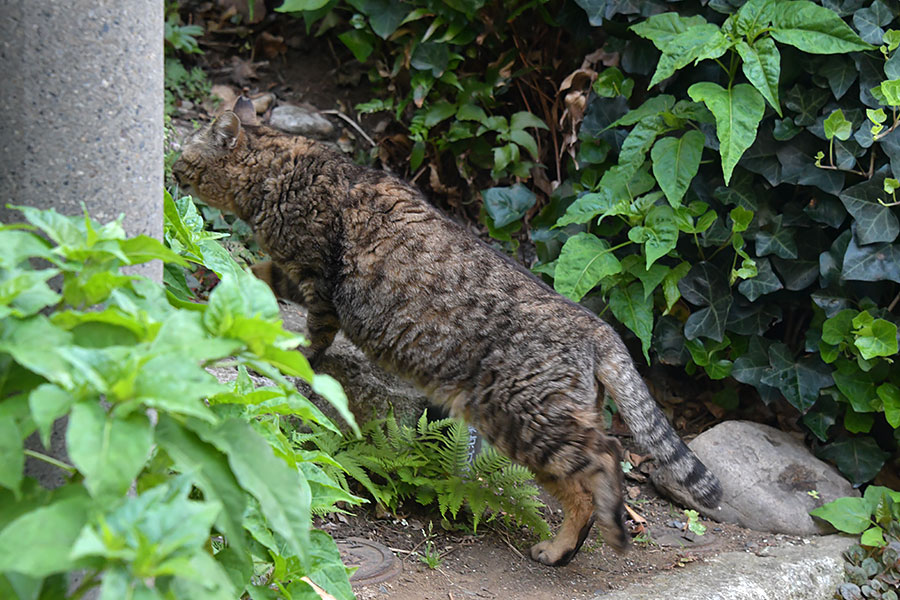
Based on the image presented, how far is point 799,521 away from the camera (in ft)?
13.5

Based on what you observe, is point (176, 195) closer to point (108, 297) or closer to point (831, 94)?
point (108, 297)

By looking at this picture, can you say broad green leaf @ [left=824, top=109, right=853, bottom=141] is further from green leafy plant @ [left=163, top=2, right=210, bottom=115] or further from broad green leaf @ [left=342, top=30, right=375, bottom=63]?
green leafy plant @ [left=163, top=2, right=210, bottom=115]

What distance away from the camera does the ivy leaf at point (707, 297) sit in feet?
14.7

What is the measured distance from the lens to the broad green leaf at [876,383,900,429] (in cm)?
410

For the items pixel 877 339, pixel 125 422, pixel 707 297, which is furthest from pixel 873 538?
pixel 125 422

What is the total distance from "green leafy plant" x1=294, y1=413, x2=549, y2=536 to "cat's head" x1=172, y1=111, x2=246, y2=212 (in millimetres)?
1449

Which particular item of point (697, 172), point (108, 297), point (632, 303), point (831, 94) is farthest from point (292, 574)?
point (831, 94)

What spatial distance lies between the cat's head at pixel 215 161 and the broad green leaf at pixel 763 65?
254 cm

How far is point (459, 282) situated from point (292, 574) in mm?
1988

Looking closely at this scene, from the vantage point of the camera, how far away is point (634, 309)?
4402mm

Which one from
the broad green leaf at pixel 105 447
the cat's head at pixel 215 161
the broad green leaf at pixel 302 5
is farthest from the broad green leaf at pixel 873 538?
the broad green leaf at pixel 302 5

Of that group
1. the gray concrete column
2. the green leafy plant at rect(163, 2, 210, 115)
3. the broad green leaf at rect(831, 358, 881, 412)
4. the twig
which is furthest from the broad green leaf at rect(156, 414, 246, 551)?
the twig

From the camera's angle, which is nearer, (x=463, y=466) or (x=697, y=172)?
(x=463, y=466)

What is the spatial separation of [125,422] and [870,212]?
3.84 m
